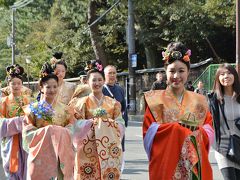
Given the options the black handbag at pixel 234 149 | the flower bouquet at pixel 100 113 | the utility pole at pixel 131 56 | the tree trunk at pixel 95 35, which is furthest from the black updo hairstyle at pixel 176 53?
the tree trunk at pixel 95 35

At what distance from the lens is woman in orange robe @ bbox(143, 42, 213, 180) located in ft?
15.2

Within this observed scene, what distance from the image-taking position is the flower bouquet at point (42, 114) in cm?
582

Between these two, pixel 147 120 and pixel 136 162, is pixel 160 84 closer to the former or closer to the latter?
pixel 136 162

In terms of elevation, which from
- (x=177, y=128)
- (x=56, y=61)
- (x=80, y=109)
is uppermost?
(x=56, y=61)

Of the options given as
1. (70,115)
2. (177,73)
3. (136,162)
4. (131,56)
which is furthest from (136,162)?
(131,56)

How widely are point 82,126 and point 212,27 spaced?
63.5 feet

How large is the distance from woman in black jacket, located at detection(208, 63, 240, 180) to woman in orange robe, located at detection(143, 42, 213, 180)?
823mm

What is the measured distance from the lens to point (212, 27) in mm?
24547

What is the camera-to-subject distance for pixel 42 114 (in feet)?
19.1

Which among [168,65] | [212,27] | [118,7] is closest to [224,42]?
[212,27]

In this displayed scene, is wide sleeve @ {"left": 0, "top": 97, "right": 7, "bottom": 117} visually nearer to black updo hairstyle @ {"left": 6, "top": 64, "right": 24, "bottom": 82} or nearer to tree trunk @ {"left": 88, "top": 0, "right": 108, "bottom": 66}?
black updo hairstyle @ {"left": 6, "top": 64, "right": 24, "bottom": 82}

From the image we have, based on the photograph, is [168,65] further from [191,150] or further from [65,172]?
[65,172]

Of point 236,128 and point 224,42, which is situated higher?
point 224,42

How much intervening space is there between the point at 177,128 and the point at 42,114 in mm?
1748
